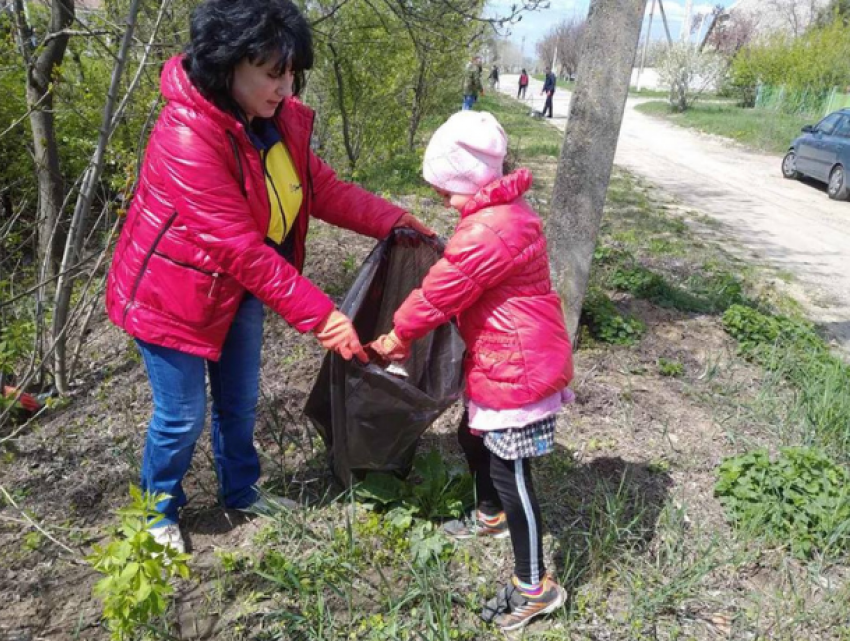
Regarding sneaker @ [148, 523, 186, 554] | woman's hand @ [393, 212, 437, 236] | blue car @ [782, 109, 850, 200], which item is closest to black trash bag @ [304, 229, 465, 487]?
woman's hand @ [393, 212, 437, 236]

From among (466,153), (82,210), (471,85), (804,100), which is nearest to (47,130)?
(82,210)

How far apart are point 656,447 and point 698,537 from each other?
66 cm

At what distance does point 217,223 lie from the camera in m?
1.88

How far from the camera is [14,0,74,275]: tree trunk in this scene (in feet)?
11.0

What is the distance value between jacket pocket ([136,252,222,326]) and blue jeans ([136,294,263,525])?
0.15 metres

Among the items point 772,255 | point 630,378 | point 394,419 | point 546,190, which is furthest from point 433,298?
point 546,190

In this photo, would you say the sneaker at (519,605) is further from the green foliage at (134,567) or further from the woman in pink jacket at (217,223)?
the green foliage at (134,567)

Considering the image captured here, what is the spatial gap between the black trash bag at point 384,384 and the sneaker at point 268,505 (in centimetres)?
22

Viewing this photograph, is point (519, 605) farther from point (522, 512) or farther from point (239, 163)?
point (239, 163)

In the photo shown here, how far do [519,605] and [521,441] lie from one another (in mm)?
541

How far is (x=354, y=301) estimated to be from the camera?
2453 millimetres

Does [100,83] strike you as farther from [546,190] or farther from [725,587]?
[546,190]

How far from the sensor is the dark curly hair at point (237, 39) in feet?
5.81

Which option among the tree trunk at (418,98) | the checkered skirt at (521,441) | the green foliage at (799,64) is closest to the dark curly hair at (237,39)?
the checkered skirt at (521,441)
